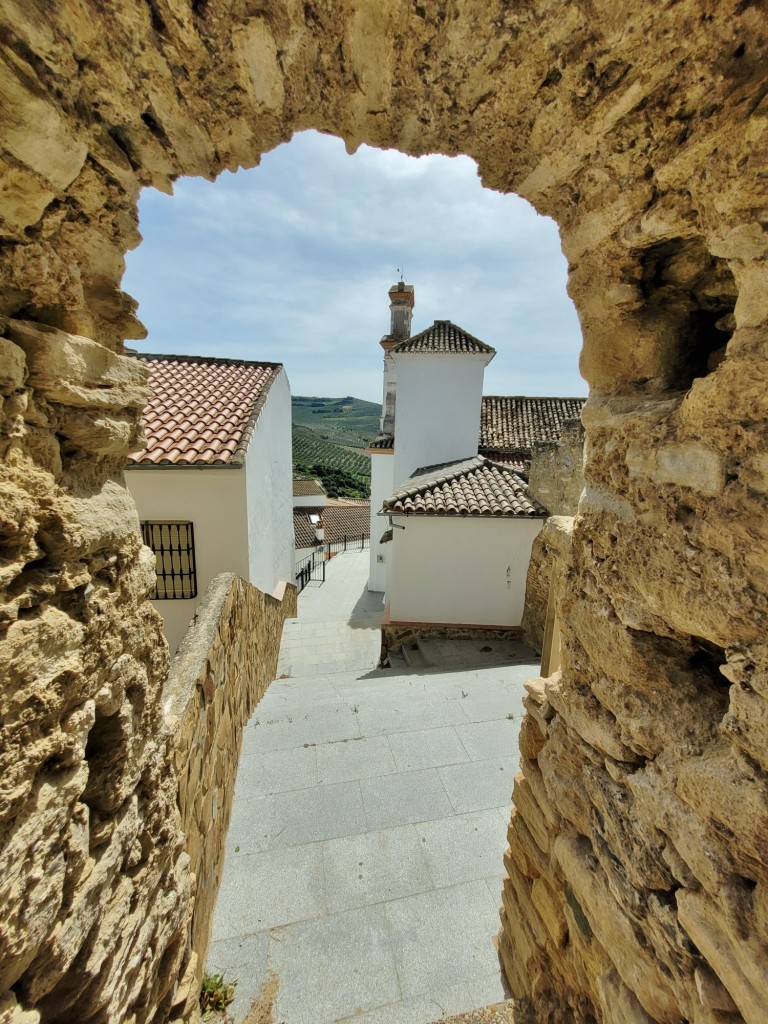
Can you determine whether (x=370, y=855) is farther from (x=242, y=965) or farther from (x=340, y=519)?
(x=340, y=519)

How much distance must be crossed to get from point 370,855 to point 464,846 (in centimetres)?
65

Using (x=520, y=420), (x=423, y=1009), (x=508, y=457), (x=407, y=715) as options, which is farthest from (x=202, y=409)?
(x=520, y=420)

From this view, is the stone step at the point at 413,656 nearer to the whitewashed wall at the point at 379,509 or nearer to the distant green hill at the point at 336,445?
the whitewashed wall at the point at 379,509

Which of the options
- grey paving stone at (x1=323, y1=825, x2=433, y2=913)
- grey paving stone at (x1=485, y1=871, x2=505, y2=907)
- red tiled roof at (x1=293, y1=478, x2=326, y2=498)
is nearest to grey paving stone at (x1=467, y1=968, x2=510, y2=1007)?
grey paving stone at (x1=485, y1=871, x2=505, y2=907)

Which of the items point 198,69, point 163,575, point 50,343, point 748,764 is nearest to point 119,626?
point 50,343

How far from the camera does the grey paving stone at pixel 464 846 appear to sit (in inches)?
105

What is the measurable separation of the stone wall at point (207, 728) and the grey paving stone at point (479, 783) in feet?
5.60

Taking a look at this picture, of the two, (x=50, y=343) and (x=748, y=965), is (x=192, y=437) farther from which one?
(x=748, y=965)

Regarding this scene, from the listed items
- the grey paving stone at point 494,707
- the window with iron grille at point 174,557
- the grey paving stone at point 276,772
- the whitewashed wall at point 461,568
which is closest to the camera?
the grey paving stone at point 276,772

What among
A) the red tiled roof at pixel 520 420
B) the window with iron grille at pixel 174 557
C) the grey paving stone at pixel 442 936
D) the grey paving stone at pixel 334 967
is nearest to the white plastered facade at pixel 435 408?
the red tiled roof at pixel 520 420

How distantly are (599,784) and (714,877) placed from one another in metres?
0.46

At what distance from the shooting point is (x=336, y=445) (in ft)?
212

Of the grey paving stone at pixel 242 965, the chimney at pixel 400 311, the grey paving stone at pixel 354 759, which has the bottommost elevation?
the grey paving stone at pixel 242 965

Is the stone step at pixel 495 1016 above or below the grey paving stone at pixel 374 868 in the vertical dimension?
below
